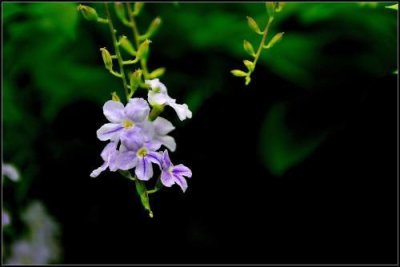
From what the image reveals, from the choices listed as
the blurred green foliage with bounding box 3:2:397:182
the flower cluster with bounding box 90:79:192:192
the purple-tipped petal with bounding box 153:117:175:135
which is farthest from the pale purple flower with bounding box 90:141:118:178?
the blurred green foliage with bounding box 3:2:397:182

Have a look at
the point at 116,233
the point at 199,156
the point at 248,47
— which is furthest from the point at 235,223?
the point at 248,47

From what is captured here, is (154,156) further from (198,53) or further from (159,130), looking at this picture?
(198,53)

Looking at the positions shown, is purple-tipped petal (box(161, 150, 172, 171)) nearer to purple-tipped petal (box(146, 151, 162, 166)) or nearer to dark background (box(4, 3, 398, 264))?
purple-tipped petal (box(146, 151, 162, 166))

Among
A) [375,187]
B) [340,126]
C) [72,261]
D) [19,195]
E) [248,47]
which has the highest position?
[248,47]

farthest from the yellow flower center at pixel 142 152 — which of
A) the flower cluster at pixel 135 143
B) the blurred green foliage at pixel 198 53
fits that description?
the blurred green foliage at pixel 198 53

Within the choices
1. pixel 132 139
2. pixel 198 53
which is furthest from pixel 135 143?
pixel 198 53

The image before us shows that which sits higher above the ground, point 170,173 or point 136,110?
point 136,110

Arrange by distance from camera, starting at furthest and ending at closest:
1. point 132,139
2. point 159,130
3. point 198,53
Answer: point 198,53 < point 159,130 < point 132,139

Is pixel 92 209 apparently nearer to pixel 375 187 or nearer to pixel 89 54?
pixel 89 54

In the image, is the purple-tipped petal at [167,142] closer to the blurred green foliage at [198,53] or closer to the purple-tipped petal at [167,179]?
the purple-tipped petal at [167,179]
